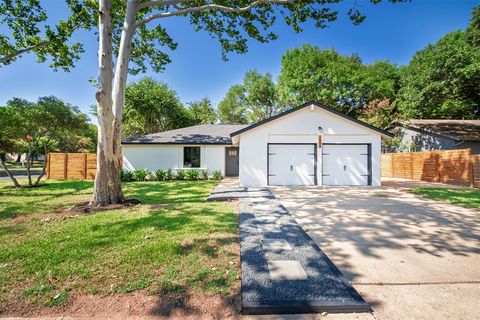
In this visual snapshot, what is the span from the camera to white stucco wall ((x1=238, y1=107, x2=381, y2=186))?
1139 cm

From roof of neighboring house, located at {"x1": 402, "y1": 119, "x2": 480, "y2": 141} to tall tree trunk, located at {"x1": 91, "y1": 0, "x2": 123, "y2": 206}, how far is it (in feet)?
70.6

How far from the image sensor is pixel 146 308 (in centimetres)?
226

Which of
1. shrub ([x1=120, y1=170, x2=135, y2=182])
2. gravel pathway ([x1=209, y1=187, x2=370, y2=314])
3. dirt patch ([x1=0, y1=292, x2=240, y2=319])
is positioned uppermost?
shrub ([x1=120, y1=170, x2=135, y2=182])

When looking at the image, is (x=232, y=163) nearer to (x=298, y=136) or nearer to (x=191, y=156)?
(x=191, y=156)

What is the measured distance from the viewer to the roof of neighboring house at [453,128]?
16106mm

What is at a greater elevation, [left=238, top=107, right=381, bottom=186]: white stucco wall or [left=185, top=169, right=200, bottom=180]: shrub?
[left=238, top=107, right=381, bottom=186]: white stucco wall

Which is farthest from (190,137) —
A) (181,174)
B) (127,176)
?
(127,176)

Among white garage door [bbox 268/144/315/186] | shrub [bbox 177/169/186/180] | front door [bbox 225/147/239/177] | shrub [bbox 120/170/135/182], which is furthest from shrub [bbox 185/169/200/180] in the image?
white garage door [bbox 268/144/315/186]

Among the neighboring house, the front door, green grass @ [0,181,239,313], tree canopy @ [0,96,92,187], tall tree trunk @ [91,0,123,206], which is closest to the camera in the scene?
green grass @ [0,181,239,313]

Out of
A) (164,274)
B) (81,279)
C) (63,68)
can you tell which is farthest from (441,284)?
(63,68)

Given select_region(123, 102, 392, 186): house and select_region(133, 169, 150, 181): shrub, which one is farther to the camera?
select_region(133, 169, 150, 181): shrub

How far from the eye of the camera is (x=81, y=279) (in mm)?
2742

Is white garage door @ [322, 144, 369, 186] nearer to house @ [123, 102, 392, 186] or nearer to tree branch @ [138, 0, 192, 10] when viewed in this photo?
house @ [123, 102, 392, 186]

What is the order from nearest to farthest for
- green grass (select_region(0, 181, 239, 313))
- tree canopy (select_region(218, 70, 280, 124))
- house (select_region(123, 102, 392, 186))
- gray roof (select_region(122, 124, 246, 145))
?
green grass (select_region(0, 181, 239, 313))
house (select_region(123, 102, 392, 186))
gray roof (select_region(122, 124, 246, 145))
tree canopy (select_region(218, 70, 280, 124))
